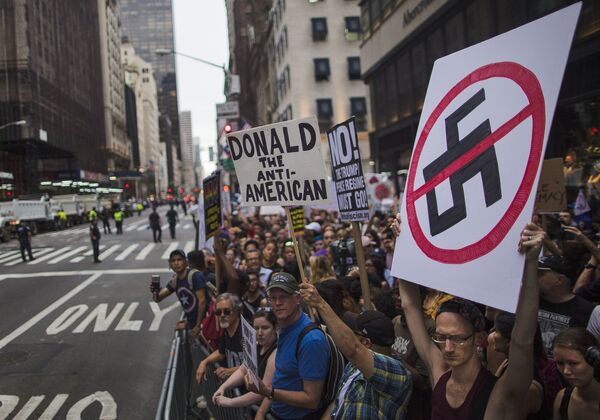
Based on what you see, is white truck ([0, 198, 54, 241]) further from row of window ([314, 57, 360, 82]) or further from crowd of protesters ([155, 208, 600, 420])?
crowd of protesters ([155, 208, 600, 420])

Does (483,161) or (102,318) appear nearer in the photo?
(483,161)

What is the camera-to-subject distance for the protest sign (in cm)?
355

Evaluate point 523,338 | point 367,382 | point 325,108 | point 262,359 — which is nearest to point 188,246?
point 325,108

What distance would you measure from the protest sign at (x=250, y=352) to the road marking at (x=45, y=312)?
7896 mm

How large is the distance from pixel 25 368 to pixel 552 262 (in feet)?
25.7

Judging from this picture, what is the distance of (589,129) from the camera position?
1342 centimetres

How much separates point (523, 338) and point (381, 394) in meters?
0.97

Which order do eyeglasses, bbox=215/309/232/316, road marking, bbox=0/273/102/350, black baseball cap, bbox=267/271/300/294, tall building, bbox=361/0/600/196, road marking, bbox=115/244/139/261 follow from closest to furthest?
black baseball cap, bbox=267/271/300/294
eyeglasses, bbox=215/309/232/316
road marking, bbox=0/273/102/350
tall building, bbox=361/0/600/196
road marking, bbox=115/244/139/261

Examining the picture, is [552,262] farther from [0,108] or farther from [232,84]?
[0,108]

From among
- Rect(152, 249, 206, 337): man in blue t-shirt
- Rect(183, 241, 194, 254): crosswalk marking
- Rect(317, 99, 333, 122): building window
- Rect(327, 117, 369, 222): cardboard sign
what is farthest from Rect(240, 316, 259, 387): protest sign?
Rect(317, 99, 333, 122): building window

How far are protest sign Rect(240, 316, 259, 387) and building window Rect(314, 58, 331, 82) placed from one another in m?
45.3

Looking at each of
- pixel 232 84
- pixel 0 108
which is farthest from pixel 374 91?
pixel 0 108

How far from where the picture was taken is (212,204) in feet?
26.2

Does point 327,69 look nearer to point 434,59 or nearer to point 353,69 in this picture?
point 353,69
